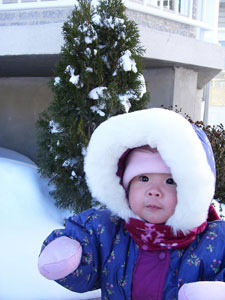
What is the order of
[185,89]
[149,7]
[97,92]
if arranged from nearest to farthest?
[97,92] < [149,7] < [185,89]

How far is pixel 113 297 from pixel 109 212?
0.34 meters

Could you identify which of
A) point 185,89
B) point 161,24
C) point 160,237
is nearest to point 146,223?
point 160,237

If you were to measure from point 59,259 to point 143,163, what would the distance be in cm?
47

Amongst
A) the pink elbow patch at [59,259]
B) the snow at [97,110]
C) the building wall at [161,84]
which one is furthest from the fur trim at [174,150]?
the building wall at [161,84]

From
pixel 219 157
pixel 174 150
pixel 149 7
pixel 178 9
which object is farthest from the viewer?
pixel 178 9

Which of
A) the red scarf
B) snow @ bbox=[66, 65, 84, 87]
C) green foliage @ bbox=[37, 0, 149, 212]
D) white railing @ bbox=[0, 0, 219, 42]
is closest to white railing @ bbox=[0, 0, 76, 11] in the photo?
white railing @ bbox=[0, 0, 219, 42]

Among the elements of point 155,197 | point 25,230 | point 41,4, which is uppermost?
point 41,4

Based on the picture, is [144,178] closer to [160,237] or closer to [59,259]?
[160,237]

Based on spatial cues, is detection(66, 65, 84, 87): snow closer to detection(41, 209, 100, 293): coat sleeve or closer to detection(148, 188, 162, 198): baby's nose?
detection(41, 209, 100, 293): coat sleeve

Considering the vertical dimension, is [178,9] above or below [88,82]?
above

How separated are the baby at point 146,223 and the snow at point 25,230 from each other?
0.98 metres

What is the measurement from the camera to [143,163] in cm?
128

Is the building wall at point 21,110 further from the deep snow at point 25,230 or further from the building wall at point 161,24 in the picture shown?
the deep snow at point 25,230

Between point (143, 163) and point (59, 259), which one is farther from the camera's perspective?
point (143, 163)
